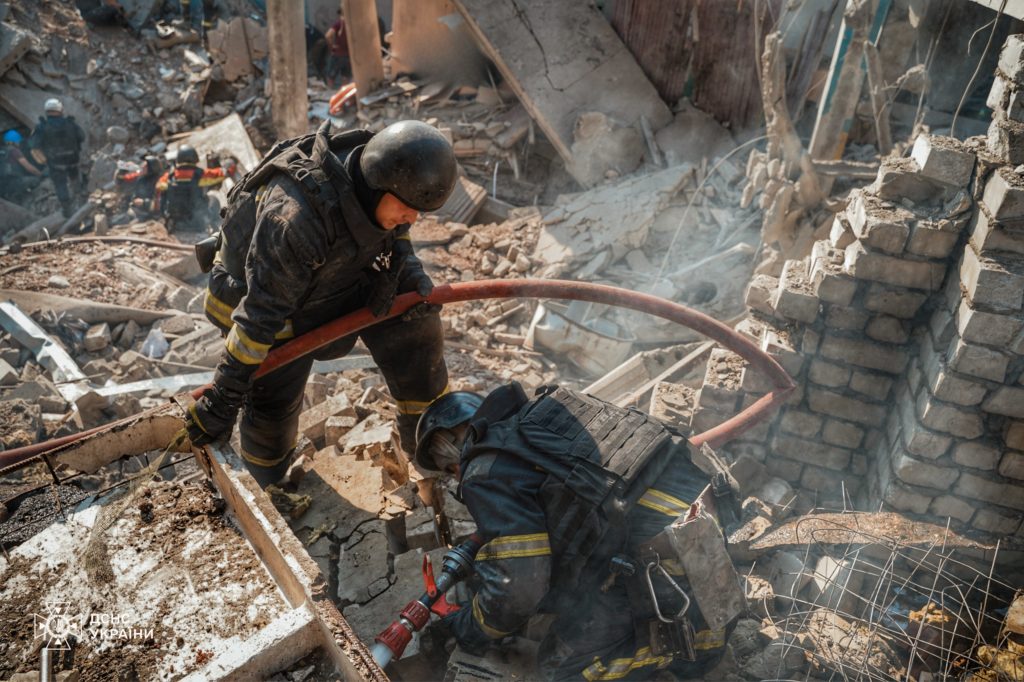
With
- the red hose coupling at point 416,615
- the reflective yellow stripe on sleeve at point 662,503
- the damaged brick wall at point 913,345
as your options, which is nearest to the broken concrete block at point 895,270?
the damaged brick wall at point 913,345

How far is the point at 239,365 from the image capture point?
314 cm

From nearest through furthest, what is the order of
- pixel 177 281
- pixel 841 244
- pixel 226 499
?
pixel 226 499
pixel 841 244
pixel 177 281

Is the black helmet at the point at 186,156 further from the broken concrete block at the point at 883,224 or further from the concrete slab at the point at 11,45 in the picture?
the broken concrete block at the point at 883,224

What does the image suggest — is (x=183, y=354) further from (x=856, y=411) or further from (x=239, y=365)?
(x=856, y=411)

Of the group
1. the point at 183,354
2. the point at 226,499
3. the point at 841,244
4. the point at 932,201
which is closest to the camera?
the point at 226,499

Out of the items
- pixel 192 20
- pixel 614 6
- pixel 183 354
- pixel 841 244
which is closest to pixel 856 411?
pixel 841 244

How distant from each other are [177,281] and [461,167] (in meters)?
3.63

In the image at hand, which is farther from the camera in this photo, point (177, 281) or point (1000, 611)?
point (177, 281)

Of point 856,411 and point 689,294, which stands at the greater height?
point 856,411

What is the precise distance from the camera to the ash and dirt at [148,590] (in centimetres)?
241

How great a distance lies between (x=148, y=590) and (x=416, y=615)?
3.25 feet

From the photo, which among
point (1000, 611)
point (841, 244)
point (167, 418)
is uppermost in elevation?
point (841, 244)

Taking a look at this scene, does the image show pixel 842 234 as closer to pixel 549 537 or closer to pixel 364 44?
pixel 549 537

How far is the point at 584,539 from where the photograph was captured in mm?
2762
